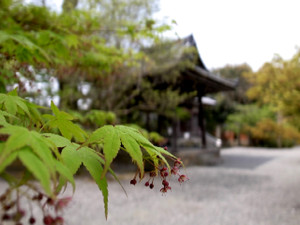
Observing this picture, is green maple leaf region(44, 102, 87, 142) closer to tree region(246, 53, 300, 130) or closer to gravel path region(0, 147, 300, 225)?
gravel path region(0, 147, 300, 225)

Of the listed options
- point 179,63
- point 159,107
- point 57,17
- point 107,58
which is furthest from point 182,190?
point 57,17

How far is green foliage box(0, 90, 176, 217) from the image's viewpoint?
42 cm

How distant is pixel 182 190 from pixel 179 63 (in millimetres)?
3917

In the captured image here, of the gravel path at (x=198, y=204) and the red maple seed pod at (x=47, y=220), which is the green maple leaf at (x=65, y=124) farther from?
the gravel path at (x=198, y=204)

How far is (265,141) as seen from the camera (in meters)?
22.1

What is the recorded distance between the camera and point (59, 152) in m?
0.65

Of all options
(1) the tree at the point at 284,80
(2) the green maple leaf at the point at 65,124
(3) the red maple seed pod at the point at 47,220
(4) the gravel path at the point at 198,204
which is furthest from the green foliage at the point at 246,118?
(3) the red maple seed pod at the point at 47,220

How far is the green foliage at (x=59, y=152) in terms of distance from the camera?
416 millimetres

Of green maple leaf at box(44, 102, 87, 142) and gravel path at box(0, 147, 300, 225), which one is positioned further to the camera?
gravel path at box(0, 147, 300, 225)

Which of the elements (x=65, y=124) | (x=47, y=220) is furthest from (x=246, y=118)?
(x=47, y=220)

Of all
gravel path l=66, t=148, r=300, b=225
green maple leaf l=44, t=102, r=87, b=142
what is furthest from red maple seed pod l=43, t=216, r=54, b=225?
gravel path l=66, t=148, r=300, b=225

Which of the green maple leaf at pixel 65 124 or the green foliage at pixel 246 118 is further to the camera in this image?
the green foliage at pixel 246 118

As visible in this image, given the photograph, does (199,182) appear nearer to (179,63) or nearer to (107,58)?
(179,63)

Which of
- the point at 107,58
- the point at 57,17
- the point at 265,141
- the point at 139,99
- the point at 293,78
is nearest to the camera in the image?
the point at 57,17
